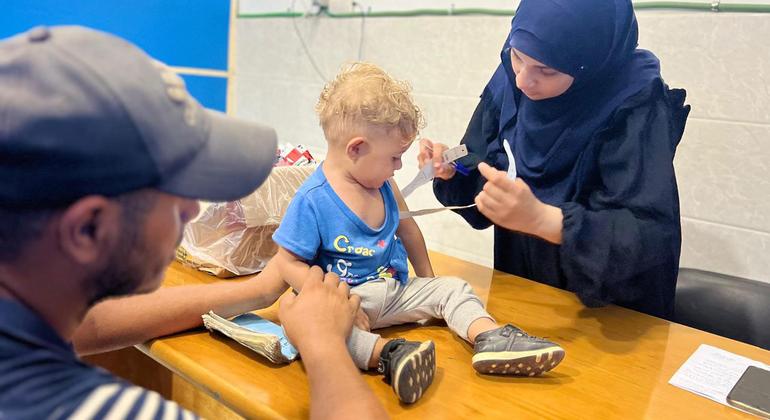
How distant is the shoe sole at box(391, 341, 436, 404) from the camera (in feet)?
2.66

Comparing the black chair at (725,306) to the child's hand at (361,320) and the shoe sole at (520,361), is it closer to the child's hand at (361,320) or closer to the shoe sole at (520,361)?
the shoe sole at (520,361)

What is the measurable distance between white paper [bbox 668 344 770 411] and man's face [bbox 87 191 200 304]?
2.70 ft

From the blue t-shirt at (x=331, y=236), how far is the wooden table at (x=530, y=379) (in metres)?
0.13

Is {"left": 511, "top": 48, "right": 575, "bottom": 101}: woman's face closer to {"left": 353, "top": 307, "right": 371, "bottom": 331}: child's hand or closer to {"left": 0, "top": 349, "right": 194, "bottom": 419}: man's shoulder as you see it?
{"left": 353, "top": 307, "right": 371, "bottom": 331}: child's hand

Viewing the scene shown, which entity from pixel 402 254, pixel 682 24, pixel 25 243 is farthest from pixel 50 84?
pixel 682 24

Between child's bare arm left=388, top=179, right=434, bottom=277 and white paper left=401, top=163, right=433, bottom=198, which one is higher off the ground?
white paper left=401, top=163, right=433, bottom=198

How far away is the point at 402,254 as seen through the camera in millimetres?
1169

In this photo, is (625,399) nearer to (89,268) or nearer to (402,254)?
(402,254)

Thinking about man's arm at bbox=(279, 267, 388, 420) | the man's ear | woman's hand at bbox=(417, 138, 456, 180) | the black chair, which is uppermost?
the man's ear

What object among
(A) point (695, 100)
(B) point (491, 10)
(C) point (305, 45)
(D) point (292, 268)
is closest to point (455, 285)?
(D) point (292, 268)

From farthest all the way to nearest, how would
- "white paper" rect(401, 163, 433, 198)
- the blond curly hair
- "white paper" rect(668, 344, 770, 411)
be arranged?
"white paper" rect(401, 163, 433, 198)
the blond curly hair
"white paper" rect(668, 344, 770, 411)

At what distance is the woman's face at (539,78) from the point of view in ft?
3.93

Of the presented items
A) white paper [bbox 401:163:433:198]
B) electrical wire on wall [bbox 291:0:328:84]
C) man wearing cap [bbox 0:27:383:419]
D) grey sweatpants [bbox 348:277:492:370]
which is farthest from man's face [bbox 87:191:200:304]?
electrical wire on wall [bbox 291:0:328:84]

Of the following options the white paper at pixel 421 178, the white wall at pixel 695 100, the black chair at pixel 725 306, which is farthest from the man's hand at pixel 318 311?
the white wall at pixel 695 100
